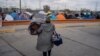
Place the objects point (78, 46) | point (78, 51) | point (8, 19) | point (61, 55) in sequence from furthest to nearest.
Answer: point (8, 19) → point (78, 46) → point (78, 51) → point (61, 55)

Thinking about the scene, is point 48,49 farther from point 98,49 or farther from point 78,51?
point 98,49

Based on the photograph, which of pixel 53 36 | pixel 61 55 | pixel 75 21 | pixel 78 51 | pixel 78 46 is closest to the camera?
pixel 53 36

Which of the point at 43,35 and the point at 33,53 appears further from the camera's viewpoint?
the point at 33,53

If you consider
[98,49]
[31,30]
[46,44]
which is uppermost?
[31,30]

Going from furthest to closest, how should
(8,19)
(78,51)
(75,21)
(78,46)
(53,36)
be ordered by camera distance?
(75,21), (8,19), (78,46), (78,51), (53,36)

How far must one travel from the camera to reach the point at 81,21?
930 inches

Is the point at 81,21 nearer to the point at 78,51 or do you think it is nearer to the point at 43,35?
the point at 78,51

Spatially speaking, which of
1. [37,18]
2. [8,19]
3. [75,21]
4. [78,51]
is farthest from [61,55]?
[75,21]

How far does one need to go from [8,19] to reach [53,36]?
14.6 m

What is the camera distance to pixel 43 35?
6.37m

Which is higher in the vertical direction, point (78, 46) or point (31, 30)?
point (31, 30)

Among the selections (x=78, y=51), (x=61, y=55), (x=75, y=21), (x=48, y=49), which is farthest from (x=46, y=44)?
(x=75, y=21)

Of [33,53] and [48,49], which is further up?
[48,49]

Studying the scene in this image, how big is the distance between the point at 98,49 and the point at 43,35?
3662mm
